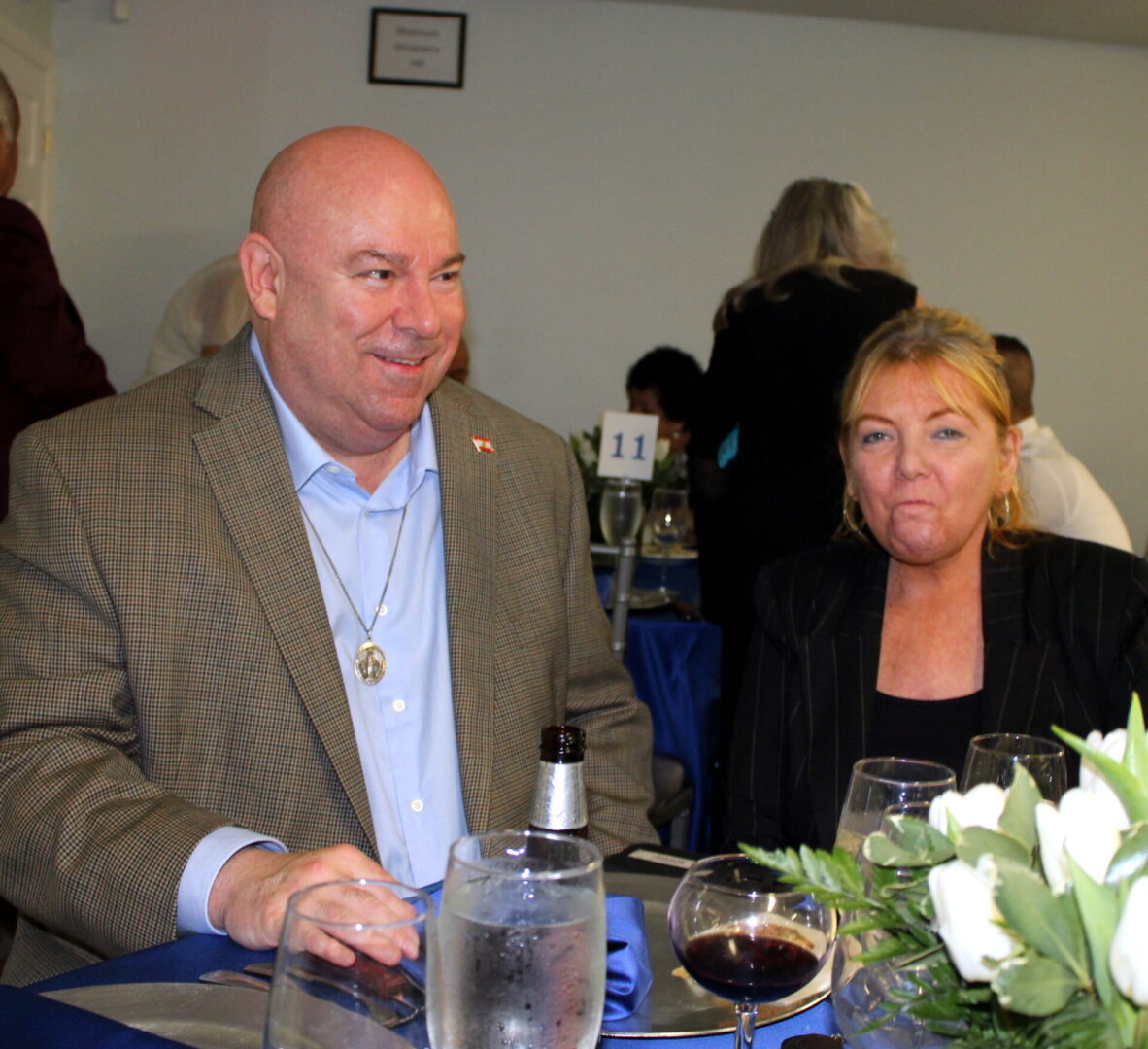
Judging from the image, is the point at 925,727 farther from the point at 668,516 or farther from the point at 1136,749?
the point at 668,516

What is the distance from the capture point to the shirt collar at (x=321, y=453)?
1.65 meters

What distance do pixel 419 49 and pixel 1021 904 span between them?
655cm

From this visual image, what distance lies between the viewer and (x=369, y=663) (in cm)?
158

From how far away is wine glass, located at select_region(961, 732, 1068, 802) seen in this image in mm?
1022

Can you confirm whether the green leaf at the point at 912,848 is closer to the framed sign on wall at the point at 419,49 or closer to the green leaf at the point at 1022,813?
the green leaf at the point at 1022,813

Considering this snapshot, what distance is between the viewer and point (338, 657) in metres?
1.57

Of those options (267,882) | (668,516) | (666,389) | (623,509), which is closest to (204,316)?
(666,389)

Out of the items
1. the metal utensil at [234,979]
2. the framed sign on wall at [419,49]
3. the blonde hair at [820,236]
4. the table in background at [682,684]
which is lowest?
the table in background at [682,684]

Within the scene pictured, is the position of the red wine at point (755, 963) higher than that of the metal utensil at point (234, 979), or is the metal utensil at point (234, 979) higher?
the red wine at point (755, 963)

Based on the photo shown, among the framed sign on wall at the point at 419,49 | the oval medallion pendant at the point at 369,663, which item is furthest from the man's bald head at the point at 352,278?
the framed sign on wall at the point at 419,49

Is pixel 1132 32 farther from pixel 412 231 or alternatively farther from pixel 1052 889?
pixel 1052 889

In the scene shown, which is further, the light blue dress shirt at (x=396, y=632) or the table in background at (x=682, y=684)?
the table in background at (x=682, y=684)

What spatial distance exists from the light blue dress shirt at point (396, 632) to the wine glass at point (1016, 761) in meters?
0.72

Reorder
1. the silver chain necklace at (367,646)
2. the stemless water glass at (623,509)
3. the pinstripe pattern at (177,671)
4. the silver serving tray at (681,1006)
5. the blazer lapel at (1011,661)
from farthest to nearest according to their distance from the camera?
the stemless water glass at (623,509)
the blazer lapel at (1011,661)
the silver chain necklace at (367,646)
the pinstripe pattern at (177,671)
the silver serving tray at (681,1006)
